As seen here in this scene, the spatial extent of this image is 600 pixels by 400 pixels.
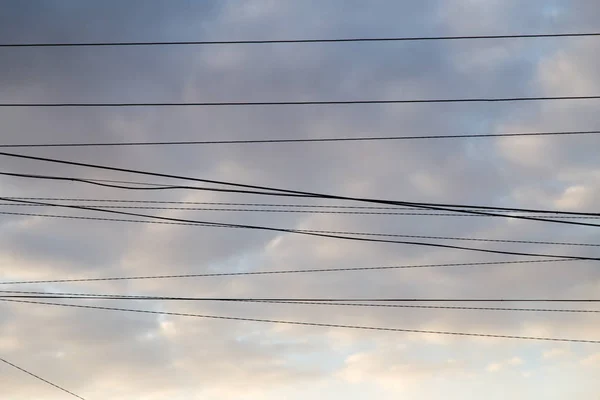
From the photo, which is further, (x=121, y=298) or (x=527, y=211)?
(x=121, y=298)

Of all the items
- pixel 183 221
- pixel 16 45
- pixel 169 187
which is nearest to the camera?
pixel 16 45

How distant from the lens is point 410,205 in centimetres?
1895

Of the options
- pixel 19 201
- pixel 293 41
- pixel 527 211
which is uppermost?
pixel 293 41

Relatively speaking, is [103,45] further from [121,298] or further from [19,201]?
[121,298]

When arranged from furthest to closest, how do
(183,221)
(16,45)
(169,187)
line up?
(183,221)
(169,187)
(16,45)

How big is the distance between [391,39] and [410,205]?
12.0 ft

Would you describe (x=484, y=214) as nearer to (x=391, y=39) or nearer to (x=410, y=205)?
(x=410, y=205)

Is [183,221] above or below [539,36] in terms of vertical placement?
below

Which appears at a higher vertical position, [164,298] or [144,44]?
[144,44]

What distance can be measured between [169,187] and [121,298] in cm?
419

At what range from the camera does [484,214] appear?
1933cm

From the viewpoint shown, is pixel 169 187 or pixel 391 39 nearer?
pixel 391 39

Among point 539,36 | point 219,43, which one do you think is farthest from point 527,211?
point 219,43

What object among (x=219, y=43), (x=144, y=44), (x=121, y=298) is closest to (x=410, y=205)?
(x=219, y=43)
